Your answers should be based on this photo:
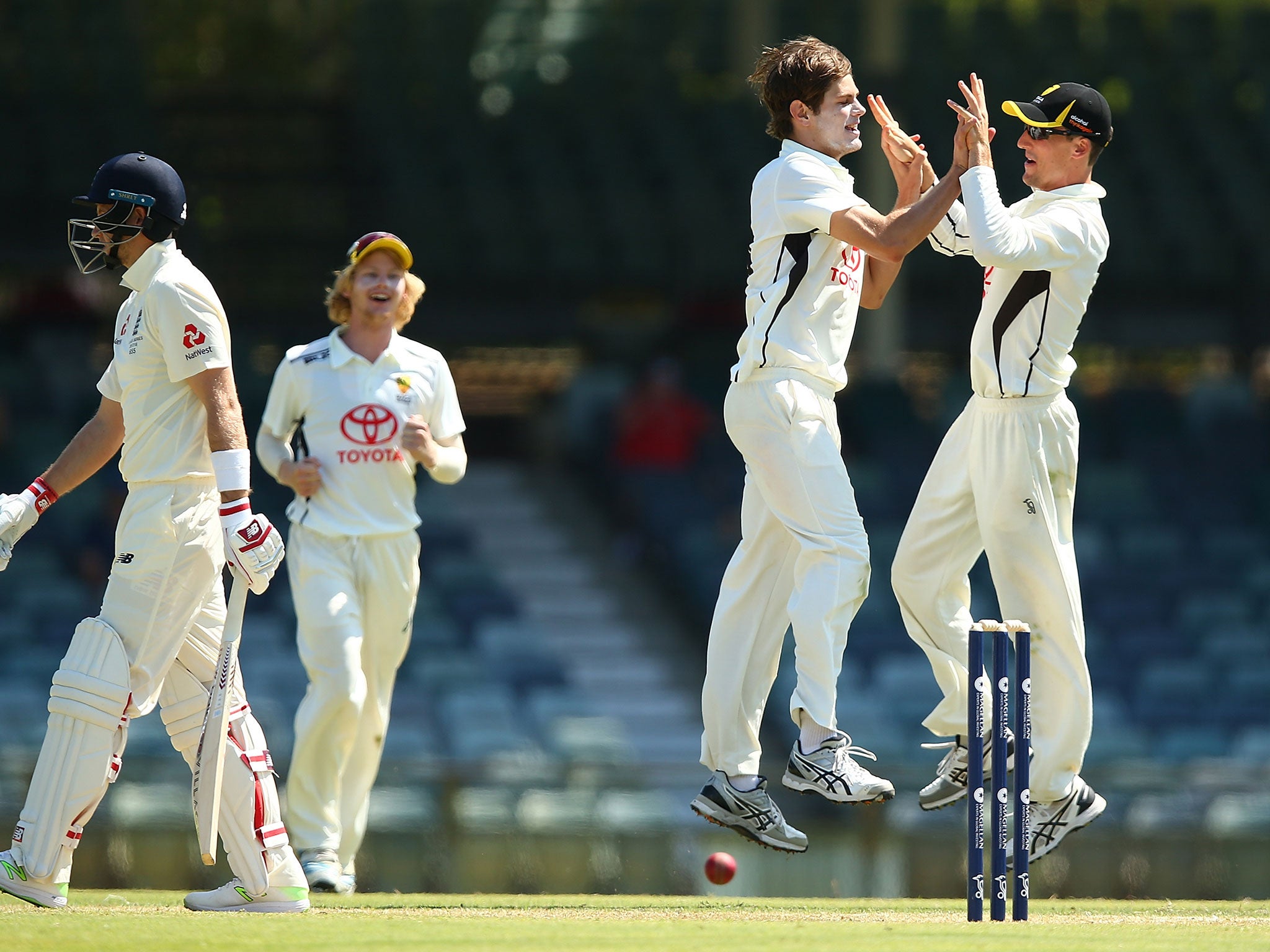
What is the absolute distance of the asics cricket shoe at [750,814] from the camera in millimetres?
5820

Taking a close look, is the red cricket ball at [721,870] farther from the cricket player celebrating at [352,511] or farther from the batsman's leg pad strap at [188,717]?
the batsman's leg pad strap at [188,717]

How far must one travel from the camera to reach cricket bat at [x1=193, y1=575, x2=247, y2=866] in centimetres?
536

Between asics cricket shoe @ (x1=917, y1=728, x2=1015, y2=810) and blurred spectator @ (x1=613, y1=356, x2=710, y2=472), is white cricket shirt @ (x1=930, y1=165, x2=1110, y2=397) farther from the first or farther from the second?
blurred spectator @ (x1=613, y1=356, x2=710, y2=472)

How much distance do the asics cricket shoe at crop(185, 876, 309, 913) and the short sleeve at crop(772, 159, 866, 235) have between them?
8.16ft

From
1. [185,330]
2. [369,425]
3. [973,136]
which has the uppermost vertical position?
[973,136]

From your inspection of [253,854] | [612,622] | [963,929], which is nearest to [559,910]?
[253,854]

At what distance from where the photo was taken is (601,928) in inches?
206

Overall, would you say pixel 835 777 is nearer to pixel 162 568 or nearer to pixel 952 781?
pixel 952 781

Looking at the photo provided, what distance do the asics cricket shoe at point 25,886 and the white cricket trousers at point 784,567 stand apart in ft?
6.53

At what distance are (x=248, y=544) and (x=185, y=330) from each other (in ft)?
2.12

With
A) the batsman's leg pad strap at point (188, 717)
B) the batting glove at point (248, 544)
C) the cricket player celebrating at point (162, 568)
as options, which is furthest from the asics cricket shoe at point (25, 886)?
the batting glove at point (248, 544)

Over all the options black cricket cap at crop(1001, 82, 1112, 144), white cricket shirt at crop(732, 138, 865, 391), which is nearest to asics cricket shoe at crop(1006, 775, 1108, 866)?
white cricket shirt at crop(732, 138, 865, 391)

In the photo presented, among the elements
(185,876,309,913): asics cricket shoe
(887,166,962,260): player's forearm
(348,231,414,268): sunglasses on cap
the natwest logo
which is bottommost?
(185,876,309,913): asics cricket shoe

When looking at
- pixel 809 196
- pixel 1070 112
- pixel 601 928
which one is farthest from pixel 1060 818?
pixel 1070 112
